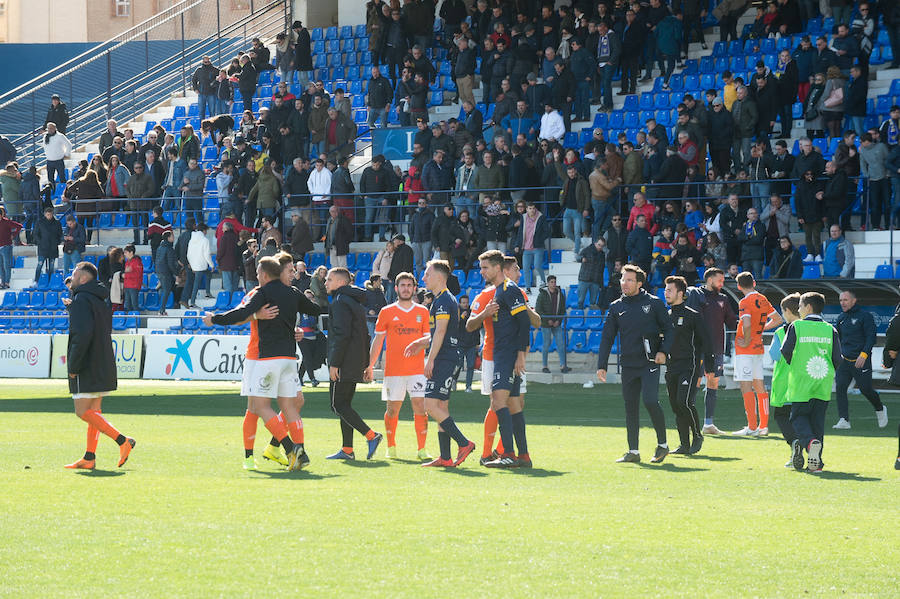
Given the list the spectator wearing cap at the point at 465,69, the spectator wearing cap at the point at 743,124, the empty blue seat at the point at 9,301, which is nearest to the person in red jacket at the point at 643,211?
the spectator wearing cap at the point at 743,124

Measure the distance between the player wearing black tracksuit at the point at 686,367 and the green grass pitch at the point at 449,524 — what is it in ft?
1.14

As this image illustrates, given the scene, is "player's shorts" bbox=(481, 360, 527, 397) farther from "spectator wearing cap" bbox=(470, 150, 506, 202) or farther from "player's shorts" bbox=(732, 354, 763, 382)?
"spectator wearing cap" bbox=(470, 150, 506, 202)

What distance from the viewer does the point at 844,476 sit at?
39.2ft

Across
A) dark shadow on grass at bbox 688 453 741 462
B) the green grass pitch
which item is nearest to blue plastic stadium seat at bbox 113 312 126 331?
the green grass pitch

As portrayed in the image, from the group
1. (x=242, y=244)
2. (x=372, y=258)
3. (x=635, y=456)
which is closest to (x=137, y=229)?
(x=242, y=244)

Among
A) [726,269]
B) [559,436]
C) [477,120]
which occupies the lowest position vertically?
[559,436]

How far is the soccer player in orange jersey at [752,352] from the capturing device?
16750mm

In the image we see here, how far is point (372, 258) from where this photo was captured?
102 ft

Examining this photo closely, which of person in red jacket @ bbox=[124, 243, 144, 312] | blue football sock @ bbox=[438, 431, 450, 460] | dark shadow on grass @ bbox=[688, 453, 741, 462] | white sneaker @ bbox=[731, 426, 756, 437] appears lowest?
white sneaker @ bbox=[731, 426, 756, 437]

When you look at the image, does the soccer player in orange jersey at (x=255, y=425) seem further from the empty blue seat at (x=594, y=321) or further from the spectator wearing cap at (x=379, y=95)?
the spectator wearing cap at (x=379, y=95)

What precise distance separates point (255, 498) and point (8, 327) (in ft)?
80.7

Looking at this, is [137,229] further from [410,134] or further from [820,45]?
[820,45]

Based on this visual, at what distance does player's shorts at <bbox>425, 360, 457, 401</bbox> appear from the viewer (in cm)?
1259

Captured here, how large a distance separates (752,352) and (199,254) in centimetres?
1701
